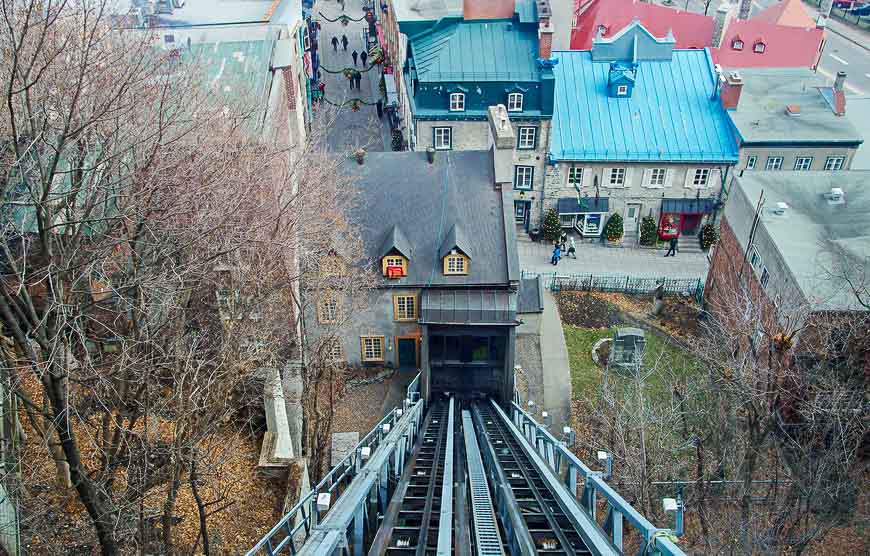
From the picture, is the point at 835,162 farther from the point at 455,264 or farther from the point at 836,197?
the point at 455,264

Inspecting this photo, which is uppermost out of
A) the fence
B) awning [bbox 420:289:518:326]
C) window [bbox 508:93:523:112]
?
window [bbox 508:93:523:112]

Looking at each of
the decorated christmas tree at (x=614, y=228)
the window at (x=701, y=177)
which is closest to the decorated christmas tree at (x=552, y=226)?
the decorated christmas tree at (x=614, y=228)

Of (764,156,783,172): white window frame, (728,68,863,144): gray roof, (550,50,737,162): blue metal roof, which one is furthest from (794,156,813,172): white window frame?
(550,50,737,162): blue metal roof

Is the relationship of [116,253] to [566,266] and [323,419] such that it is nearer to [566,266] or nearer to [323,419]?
[323,419]

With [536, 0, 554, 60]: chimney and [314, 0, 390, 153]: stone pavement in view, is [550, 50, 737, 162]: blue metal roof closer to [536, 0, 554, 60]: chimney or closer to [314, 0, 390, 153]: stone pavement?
[536, 0, 554, 60]: chimney

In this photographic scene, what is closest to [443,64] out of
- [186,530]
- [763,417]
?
[763,417]

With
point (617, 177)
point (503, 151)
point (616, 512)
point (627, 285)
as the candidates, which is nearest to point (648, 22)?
point (617, 177)
